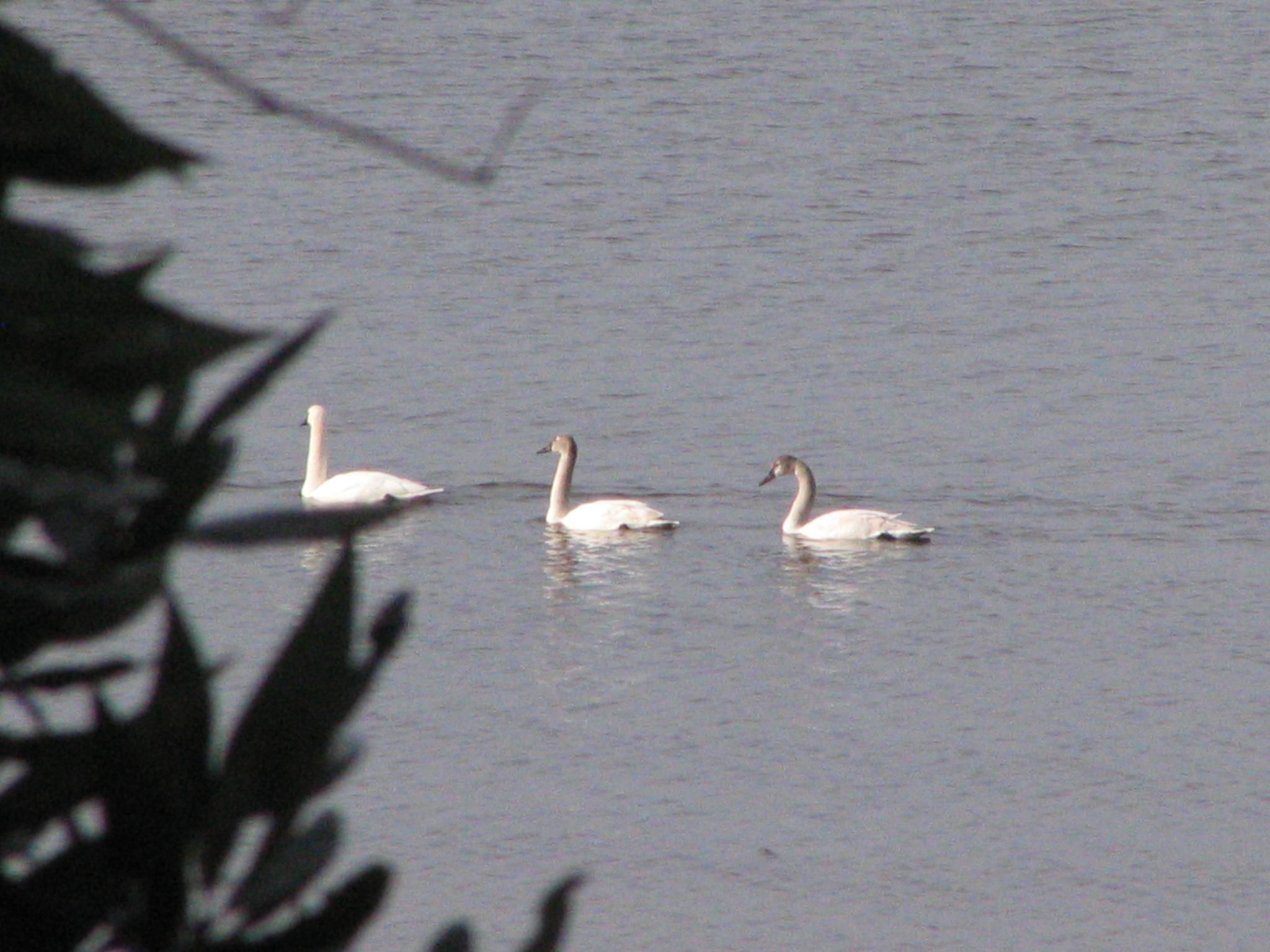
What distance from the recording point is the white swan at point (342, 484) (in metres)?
16.5

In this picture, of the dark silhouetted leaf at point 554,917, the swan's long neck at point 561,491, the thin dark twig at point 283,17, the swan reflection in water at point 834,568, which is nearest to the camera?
the dark silhouetted leaf at point 554,917

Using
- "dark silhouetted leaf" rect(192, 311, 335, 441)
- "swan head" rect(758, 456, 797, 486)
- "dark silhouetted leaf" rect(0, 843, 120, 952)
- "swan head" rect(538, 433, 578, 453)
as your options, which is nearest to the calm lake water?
"dark silhouetted leaf" rect(192, 311, 335, 441)

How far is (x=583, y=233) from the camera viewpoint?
2970 centimetres

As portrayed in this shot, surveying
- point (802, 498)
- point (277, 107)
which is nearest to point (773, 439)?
point (802, 498)

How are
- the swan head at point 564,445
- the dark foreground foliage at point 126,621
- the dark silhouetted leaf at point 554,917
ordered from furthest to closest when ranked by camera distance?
1. the swan head at point 564,445
2. the dark silhouetted leaf at point 554,917
3. the dark foreground foliage at point 126,621

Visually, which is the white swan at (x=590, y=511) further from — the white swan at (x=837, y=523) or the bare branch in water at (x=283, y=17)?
the bare branch in water at (x=283, y=17)

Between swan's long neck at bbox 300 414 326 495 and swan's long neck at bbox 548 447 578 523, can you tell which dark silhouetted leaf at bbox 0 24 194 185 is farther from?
swan's long neck at bbox 300 414 326 495

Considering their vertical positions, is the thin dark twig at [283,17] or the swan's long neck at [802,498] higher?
the thin dark twig at [283,17]

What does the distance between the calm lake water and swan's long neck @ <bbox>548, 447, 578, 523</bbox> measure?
0.25m

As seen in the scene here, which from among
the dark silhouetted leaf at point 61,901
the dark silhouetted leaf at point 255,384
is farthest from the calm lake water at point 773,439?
the dark silhouetted leaf at point 61,901

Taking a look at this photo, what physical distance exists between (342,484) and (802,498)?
327 centimetres

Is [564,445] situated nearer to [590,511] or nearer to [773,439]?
[590,511]

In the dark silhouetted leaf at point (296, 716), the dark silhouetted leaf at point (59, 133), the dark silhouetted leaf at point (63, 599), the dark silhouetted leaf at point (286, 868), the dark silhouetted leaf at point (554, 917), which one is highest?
the dark silhouetted leaf at point (59, 133)

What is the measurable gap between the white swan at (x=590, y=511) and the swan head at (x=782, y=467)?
93 centimetres
